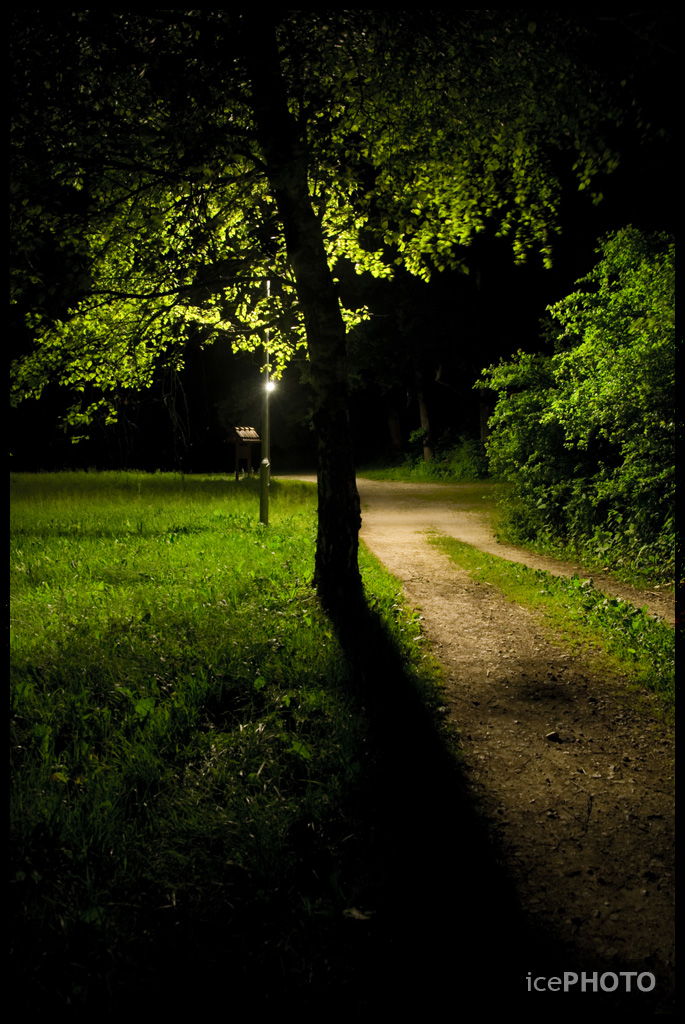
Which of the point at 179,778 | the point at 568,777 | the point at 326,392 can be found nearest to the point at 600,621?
the point at 568,777

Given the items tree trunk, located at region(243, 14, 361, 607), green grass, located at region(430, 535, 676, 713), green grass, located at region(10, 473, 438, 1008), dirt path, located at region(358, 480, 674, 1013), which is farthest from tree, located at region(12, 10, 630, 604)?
green grass, located at region(430, 535, 676, 713)

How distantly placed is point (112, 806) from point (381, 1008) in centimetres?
181

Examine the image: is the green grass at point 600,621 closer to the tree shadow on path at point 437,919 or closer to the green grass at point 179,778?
the green grass at point 179,778

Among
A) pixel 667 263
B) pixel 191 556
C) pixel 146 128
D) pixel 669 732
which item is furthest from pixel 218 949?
pixel 667 263

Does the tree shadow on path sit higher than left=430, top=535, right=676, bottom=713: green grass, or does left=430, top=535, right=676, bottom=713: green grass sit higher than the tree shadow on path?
left=430, top=535, right=676, bottom=713: green grass

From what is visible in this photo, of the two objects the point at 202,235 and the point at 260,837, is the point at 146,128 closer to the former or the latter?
the point at 202,235

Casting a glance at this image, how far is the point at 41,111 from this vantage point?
20.5 feet

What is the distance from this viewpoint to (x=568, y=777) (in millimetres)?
3773

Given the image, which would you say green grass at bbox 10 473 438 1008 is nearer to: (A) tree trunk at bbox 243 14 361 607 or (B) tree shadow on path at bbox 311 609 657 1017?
(B) tree shadow on path at bbox 311 609 657 1017

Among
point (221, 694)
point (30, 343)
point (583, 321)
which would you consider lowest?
point (221, 694)

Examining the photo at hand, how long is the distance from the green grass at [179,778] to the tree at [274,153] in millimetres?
1604

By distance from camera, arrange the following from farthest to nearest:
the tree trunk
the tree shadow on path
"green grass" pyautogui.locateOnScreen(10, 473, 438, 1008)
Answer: the tree trunk → "green grass" pyautogui.locateOnScreen(10, 473, 438, 1008) → the tree shadow on path

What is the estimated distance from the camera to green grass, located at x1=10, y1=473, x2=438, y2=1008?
2502 mm

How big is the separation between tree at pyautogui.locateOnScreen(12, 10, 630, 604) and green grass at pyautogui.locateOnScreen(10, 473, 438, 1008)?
160 centimetres
